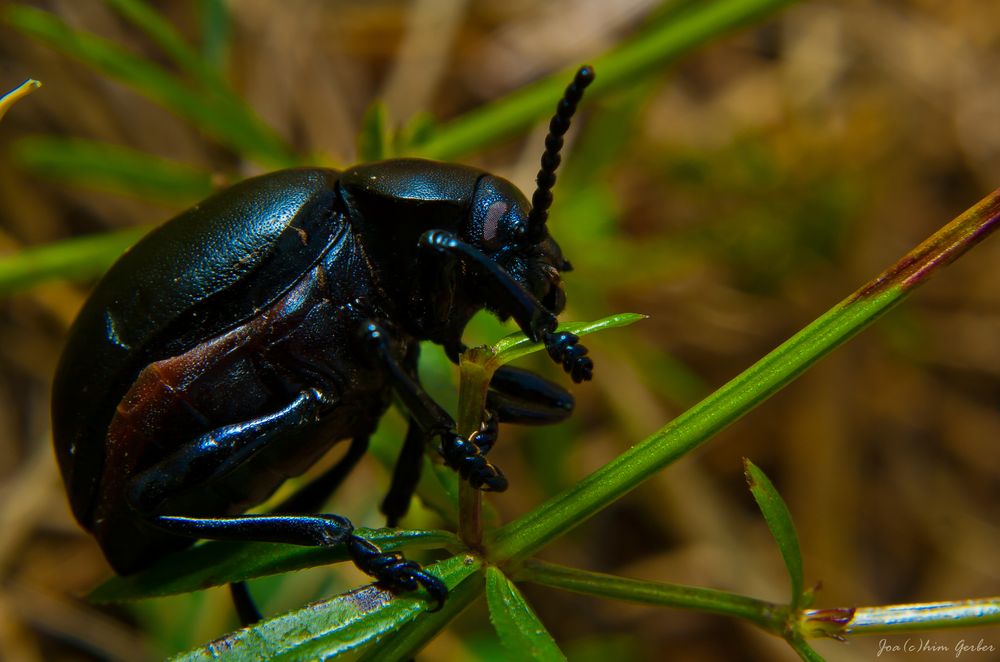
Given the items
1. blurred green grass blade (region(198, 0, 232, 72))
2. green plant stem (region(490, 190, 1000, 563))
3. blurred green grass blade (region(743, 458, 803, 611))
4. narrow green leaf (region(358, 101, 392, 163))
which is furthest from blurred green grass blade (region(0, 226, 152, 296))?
blurred green grass blade (region(743, 458, 803, 611))

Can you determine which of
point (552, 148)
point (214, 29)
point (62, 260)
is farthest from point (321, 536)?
point (214, 29)

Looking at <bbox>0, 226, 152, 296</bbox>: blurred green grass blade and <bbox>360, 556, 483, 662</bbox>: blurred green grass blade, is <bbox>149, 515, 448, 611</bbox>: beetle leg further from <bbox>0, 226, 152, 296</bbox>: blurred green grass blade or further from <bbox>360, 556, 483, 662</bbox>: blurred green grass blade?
<bbox>0, 226, 152, 296</bbox>: blurred green grass blade

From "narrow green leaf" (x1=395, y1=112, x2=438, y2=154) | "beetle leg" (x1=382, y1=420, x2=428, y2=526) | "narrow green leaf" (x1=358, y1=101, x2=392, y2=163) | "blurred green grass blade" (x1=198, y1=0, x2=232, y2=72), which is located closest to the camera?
"beetle leg" (x1=382, y1=420, x2=428, y2=526)

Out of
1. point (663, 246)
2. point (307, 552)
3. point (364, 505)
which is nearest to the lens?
point (307, 552)

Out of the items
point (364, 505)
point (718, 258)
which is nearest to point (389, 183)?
point (364, 505)

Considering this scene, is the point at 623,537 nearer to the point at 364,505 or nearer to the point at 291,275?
the point at 364,505
